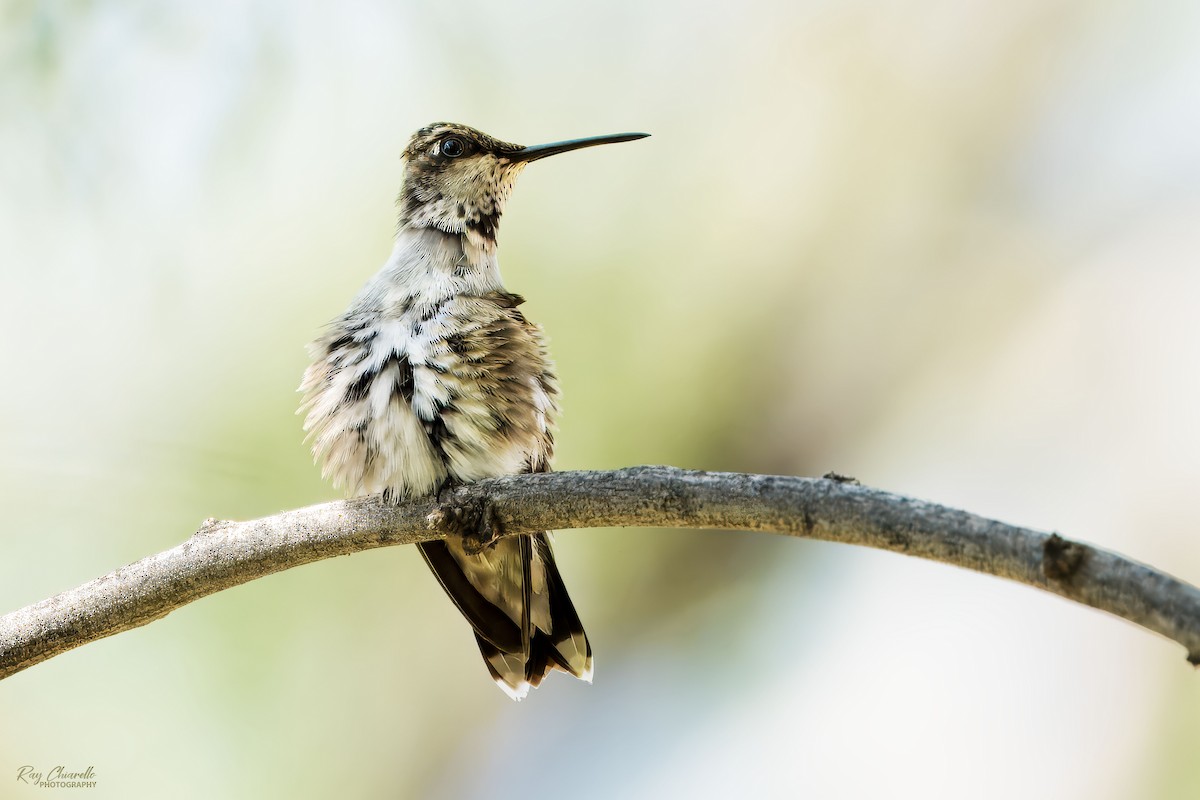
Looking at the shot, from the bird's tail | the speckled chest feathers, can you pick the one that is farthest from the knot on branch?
the bird's tail

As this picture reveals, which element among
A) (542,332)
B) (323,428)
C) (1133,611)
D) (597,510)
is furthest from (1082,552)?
(323,428)

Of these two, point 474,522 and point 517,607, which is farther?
point 517,607

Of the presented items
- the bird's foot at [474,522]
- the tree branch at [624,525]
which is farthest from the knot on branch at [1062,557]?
the bird's foot at [474,522]

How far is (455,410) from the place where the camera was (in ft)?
9.84

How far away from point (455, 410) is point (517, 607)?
886mm

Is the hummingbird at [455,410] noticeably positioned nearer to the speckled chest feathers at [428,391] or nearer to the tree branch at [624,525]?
the speckled chest feathers at [428,391]

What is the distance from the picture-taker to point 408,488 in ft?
9.29

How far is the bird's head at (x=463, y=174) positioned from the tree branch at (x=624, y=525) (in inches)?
65.6

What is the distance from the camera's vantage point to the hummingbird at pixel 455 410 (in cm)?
297

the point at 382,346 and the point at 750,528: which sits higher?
the point at 382,346

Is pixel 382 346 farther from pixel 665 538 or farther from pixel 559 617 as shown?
pixel 665 538

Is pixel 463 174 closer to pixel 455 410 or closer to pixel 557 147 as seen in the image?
pixel 557 147

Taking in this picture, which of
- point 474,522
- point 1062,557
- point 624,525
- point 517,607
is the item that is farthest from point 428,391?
point 1062,557

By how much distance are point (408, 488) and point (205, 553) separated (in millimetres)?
596
